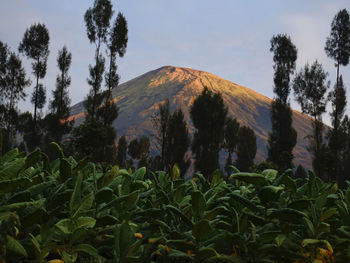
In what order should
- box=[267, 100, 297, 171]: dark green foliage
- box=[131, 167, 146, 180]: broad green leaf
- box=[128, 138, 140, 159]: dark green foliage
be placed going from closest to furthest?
box=[131, 167, 146, 180]: broad green leaf
box=[267, 100, 297, 171]: dark green foliage
box=[128, 138, 140, 159]: dark green foliage

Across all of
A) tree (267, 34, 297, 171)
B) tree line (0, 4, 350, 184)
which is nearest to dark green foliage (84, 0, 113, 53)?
tree line (0, 4, 350, 184)

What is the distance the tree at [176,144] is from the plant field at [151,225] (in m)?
37.9

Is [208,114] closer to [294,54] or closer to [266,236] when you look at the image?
[294,54]

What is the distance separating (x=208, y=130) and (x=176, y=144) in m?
4.46

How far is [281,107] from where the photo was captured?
43438 millimetres

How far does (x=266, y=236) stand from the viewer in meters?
1.36

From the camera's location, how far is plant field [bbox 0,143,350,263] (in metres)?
1.24

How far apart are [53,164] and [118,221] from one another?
0.78 metres

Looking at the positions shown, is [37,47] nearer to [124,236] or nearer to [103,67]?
[103,67]

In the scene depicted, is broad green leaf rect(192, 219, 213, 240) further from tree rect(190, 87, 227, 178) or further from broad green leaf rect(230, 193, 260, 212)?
tree rect(190, 87, 227, 178)

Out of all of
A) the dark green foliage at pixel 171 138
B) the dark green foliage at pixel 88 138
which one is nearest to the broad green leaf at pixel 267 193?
the dark green foliage at pixel 88 138

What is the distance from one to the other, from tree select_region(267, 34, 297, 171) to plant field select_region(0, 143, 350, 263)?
37422mm

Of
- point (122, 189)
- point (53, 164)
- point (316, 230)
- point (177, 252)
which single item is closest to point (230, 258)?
point (177, 252)

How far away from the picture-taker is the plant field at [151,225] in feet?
4.06
